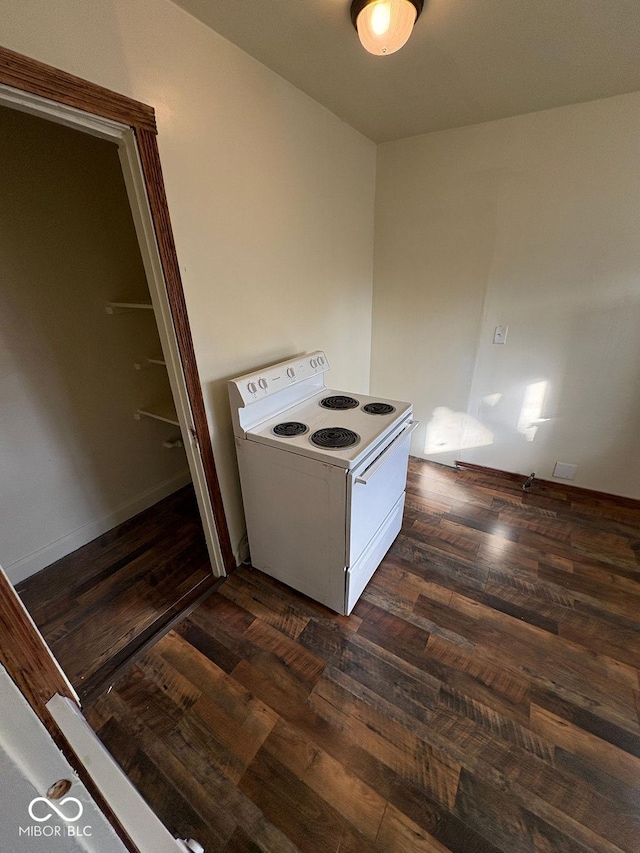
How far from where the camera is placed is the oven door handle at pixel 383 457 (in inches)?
53.5

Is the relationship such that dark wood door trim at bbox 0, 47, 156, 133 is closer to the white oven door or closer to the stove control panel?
the stove control panel

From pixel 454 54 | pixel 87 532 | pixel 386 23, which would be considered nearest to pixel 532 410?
pixel 454 54

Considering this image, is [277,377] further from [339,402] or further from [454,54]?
[454,54]

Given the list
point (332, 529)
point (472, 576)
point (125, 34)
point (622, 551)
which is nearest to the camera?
point (125, 34)

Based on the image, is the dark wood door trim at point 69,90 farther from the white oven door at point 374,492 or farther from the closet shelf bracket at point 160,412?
the white oven door at point 374,492

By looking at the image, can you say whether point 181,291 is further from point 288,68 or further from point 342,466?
point 288,68

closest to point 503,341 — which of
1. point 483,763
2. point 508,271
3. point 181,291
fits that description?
point 508,271

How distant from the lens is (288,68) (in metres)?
1.49

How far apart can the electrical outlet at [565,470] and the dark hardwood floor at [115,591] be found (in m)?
2.50

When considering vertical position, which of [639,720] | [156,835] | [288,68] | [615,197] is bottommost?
[639,720]

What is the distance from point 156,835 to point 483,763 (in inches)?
46.3

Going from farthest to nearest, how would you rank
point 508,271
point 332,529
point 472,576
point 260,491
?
point 508,271, point 472,576, point 260,491, point 332,529

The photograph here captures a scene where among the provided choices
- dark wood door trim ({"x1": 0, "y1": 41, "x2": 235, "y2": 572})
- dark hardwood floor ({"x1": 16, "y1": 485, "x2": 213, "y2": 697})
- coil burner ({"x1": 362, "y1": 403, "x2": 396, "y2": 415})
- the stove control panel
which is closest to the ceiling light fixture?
dark wood door trim ({"x1": 0, "y1": 41, "x2": 235, "y2": 572})

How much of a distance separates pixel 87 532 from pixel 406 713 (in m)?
2.02
